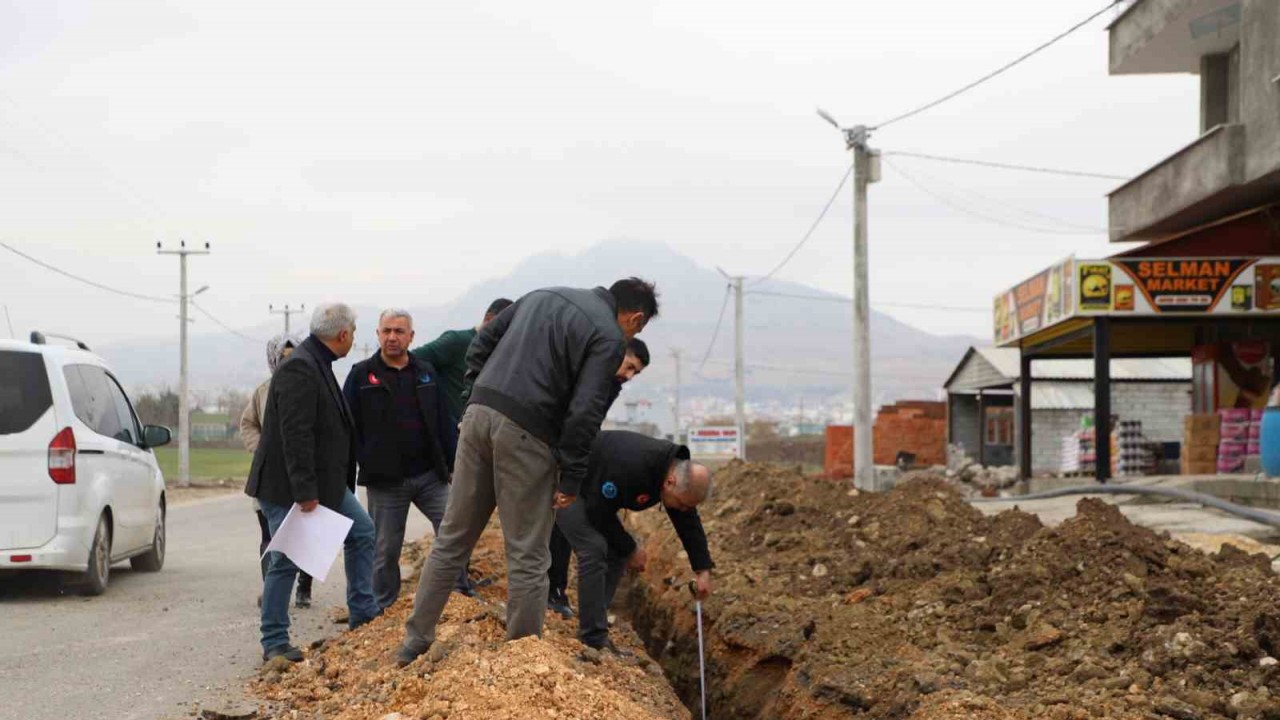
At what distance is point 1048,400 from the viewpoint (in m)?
39.7

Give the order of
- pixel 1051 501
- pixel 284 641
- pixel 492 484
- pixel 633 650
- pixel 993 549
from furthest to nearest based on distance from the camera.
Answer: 1. pixel 1051 501
2. pixel 993 549
3. pixel 633 650
4. pixel 284 641
5. pixel 492 484

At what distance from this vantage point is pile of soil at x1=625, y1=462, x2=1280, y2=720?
20.1 ft

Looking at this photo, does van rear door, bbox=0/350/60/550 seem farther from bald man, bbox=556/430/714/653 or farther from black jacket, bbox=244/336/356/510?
bald man, bbox=556/430/714/653

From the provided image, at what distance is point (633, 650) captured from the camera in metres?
8.22

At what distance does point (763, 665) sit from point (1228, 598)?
2727mm

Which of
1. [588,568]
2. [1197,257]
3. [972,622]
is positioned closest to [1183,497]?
[1197,257]

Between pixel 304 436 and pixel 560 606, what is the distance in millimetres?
2306

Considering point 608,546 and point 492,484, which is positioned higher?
point 492,484

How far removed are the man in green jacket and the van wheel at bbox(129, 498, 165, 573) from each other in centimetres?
446

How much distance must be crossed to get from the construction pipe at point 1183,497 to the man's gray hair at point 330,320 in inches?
362

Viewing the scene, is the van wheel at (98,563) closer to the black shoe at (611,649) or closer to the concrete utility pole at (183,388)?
the black shoe at (611,649)

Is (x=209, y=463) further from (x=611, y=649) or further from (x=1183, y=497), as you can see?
(x=611, y=649)

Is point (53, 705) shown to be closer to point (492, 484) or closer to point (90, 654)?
point (90, 654)

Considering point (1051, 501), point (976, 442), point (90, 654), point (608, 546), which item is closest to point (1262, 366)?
point (1051, 501)
